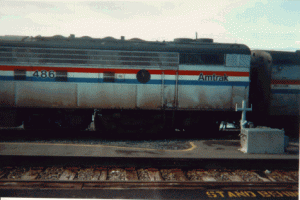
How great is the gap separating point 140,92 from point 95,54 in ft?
7.17

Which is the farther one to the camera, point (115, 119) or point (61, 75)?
point (115, 119)

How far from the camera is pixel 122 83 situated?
9.51m

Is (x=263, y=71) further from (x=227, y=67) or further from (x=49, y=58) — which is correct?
(x=49, y=58)

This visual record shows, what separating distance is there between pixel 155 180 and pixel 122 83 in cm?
452

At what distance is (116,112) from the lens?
9.63 meters

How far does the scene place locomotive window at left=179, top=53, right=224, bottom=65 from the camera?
381 inches

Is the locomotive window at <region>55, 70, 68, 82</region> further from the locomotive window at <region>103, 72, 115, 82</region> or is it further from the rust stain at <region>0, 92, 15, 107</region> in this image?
the rust stain at <region>0, 92, 15, 107</region>

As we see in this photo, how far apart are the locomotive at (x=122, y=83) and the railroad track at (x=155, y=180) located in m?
3.39

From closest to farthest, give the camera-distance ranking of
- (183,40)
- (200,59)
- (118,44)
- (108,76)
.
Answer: (108,76)
(118,44)
(200,59)
(183,40)

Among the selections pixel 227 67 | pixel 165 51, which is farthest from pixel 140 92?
pixel 227 67

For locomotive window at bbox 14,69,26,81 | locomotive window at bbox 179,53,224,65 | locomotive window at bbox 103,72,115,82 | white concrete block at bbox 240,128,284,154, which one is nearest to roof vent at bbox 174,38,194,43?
locomotive window at bbox 179,53,224,65

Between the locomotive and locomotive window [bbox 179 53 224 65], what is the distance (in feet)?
0.13

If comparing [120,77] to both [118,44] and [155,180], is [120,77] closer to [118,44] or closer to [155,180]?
[118,44]

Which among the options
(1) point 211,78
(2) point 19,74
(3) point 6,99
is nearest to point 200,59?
(1) point 211,78
